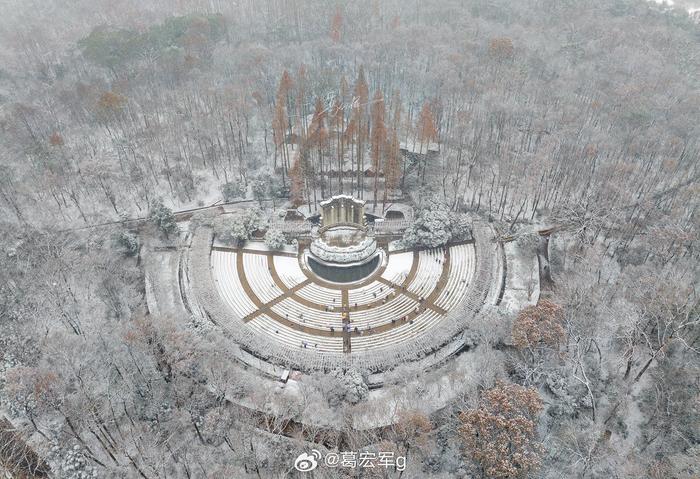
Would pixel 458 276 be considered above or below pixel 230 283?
below

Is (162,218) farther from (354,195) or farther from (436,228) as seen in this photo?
(436,228)

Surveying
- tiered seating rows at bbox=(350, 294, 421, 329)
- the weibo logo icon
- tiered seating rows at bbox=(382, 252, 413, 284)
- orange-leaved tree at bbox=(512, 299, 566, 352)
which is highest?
orange-leaved tree at bbox=(512, 299, 566, 352)

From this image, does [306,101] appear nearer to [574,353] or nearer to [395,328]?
[395,328]

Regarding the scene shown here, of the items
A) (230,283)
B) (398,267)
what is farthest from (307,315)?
(398,267)

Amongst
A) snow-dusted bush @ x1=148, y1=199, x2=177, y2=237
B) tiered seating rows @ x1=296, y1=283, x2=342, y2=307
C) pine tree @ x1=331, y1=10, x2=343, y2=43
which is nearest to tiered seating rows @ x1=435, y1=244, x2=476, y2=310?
tiered seating rows @ x1=296, y1=283, x2=342, y2=307

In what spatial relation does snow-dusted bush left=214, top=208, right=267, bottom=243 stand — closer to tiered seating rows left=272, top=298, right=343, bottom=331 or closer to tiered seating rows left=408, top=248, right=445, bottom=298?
tiered seating rows left=272, top=298, right=343, bottom=331

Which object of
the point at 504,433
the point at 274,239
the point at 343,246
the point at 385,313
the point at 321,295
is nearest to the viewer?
the point at 504,433

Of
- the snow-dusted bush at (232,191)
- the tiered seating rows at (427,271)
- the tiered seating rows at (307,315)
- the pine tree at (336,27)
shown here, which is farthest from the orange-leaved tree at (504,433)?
the pine tree at (336,27)

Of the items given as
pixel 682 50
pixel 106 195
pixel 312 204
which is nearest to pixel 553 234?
pixel 312 204
